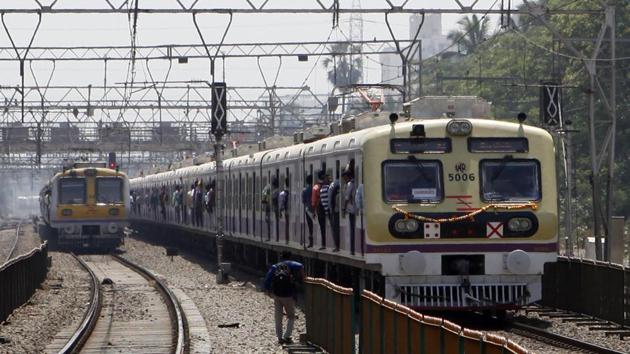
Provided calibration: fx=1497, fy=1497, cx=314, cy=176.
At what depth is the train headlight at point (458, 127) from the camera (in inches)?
766

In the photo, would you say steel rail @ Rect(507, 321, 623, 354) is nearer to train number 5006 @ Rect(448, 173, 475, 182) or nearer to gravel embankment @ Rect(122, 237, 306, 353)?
train number 5006 @ Rect(448, 173, 475, 182)

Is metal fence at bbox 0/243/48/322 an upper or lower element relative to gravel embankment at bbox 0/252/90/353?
upper

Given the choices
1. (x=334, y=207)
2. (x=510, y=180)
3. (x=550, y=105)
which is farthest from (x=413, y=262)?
(x=550, y=105)

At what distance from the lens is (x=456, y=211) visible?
62.7ft

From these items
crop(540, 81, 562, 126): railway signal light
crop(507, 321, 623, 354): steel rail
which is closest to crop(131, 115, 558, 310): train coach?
crop(507, 321, 623, 354): steel rail

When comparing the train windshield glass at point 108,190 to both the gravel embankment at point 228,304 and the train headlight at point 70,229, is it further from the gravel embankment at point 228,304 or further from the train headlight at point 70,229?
the gravel embankment at point 228,304

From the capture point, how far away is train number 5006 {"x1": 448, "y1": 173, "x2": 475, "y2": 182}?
19328 mm

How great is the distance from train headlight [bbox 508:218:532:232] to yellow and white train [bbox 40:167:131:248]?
99.7 ft

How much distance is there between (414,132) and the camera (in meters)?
19.3

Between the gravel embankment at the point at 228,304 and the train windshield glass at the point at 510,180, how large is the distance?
10.6ft

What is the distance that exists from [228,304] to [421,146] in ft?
24.7

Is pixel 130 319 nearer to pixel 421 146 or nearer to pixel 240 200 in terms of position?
pixel 421 146

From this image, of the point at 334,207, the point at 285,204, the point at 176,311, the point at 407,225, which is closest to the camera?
the point at 407,225

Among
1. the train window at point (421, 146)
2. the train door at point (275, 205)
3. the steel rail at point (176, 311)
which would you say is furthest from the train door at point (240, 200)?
the train window at point (421, 146)
